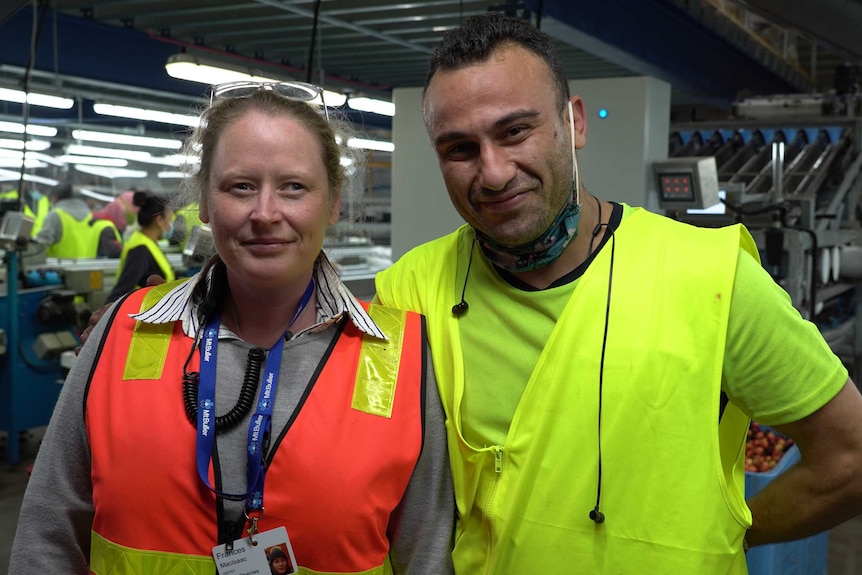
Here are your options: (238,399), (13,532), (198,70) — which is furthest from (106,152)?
(238,399)

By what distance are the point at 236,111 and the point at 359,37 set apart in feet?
23.9

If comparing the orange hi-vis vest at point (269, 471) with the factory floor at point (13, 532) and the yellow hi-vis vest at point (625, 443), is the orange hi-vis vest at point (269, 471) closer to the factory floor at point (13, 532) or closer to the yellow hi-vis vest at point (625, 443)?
the yellow hi-vis vest at point (625, 443)

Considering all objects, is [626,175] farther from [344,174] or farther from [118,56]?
[118,56]

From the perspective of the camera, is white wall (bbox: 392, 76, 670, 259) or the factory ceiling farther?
the factory ceiling

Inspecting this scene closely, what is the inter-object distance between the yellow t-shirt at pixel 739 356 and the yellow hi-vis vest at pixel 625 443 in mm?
40

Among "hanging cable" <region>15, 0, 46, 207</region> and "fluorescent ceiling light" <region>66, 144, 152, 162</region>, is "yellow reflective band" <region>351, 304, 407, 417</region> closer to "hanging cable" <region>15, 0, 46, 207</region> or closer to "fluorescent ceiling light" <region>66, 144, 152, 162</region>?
"hanging cable" <region>15, 0, 46, 207</region>

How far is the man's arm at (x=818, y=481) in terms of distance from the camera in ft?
4.25

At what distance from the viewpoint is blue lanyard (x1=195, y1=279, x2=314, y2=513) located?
4.08 ft

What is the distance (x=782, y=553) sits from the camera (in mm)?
2705

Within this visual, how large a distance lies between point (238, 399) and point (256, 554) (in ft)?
0.83

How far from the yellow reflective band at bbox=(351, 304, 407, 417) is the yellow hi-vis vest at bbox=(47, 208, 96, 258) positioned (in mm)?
7683

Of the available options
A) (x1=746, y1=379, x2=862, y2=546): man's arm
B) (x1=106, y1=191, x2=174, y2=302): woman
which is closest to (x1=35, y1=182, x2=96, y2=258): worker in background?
(x1=106, y1=191, x2=174, y2=302): woman

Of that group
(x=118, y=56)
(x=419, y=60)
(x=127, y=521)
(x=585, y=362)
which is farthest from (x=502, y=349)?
(x=419, y=60)

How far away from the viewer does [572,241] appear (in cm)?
142
